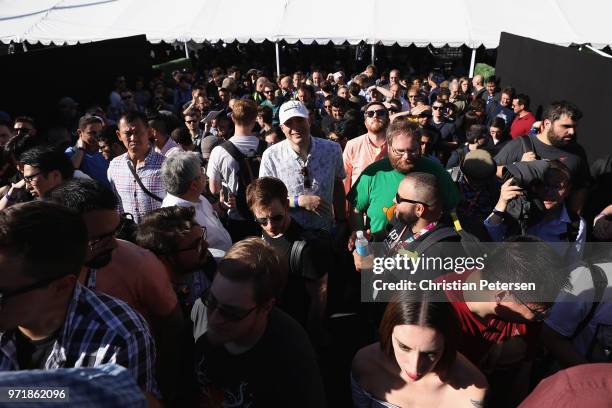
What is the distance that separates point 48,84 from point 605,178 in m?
10.2

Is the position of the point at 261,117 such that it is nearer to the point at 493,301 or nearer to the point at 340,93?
the point at 340,93

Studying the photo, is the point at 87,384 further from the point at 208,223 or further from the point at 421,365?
the point at 208,223

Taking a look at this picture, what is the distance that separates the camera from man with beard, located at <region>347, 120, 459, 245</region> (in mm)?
2838

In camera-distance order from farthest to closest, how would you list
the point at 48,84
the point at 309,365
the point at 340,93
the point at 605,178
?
the point at 48,84, the point at 340,93, the point at 605,178, the point at 309,365

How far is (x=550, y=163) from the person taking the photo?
2705 mm

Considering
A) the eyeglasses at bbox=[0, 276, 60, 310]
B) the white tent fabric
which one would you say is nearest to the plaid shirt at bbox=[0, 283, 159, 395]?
the eyeglasses at bbox=[0, 276, 60, 310]

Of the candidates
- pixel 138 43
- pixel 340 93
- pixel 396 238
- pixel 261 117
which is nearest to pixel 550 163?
pixel 396 238

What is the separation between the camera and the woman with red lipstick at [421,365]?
154 cm

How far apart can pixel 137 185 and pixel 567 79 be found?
21.7ft

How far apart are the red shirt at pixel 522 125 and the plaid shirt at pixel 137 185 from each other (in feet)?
15.7

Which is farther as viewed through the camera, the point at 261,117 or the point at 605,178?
the point at 261,117

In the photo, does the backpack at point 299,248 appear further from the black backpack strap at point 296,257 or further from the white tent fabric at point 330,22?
the white tent fabric at point 330,22

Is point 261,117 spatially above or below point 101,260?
above

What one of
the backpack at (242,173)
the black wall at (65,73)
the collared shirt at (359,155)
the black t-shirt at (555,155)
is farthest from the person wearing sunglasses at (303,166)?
the black wall at (65,73)
